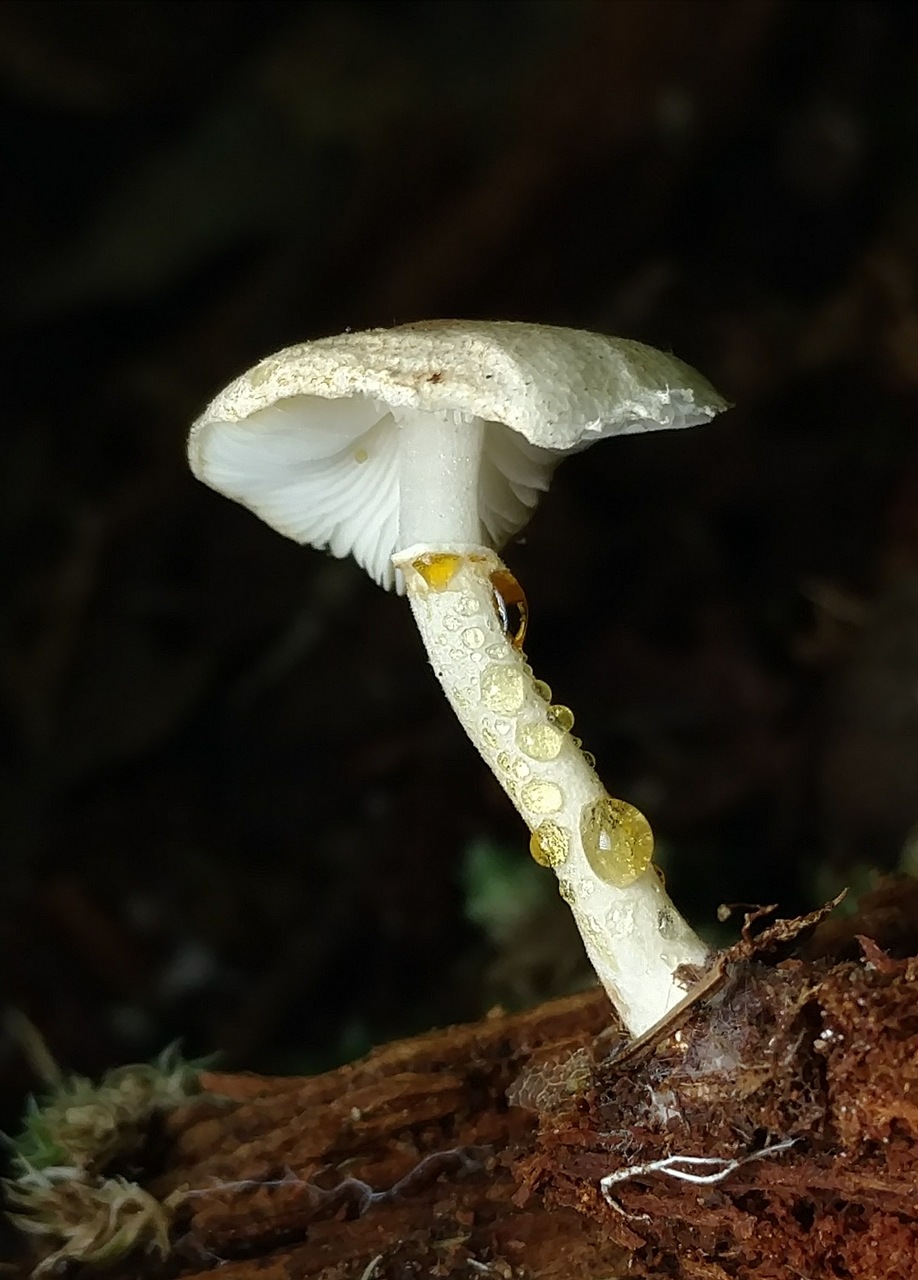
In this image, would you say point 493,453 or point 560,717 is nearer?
point 560,717

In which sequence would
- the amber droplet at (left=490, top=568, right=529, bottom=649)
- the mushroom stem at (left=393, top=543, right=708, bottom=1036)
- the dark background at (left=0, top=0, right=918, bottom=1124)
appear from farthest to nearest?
the dark background at (left=0, top=0, right=918, bottom=1124) < the amber droplet at (left=490, top=568, right=529, bottom=649) < the mushroom stem at (left=393, top=543, right=708, bottom=1036)

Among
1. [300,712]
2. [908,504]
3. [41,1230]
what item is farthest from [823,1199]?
[908,504]

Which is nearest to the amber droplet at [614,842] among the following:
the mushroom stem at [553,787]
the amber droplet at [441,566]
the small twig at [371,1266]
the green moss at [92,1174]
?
the mushroom stem at [553,787]

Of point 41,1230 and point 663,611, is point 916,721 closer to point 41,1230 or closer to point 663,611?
point 663,611

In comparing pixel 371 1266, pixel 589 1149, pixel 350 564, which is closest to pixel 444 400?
pixel 589 1149

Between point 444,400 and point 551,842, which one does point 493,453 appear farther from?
point 551,842

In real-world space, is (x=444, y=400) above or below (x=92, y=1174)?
above

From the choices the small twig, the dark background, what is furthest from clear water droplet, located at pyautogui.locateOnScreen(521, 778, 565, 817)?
the dark background

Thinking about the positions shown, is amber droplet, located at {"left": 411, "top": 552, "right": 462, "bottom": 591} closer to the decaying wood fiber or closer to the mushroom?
the mushroom
